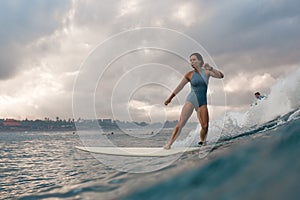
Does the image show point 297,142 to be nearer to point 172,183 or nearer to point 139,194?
point 172,183

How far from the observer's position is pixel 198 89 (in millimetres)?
6383

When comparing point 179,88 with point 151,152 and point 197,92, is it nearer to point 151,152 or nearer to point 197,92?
point 197,92

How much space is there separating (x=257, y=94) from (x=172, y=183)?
9.59 metres

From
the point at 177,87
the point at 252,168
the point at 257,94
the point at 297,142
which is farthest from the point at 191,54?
the point at 257,94

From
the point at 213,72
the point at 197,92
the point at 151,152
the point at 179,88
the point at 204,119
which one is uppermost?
the point at 213,72

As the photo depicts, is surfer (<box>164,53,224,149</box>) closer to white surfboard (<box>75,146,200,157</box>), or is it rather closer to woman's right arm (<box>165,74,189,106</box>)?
woman's right arm (<box>165,74,189,106</box>)

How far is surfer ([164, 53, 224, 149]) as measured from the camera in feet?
20.2

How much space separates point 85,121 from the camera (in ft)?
21.1

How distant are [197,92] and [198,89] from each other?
8 centimetres

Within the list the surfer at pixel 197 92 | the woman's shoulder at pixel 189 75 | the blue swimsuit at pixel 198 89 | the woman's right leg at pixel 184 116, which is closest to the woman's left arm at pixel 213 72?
the surfer at pixel 197 92

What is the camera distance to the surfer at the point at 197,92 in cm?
616

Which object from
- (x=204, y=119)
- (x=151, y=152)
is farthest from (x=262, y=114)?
(x=151, y=152)

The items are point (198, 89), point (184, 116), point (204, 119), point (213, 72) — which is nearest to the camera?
point (213, 72)

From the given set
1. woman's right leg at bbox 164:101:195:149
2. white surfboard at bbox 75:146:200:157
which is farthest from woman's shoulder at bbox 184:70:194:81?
white surfboard at bbox 75:146:200:157
